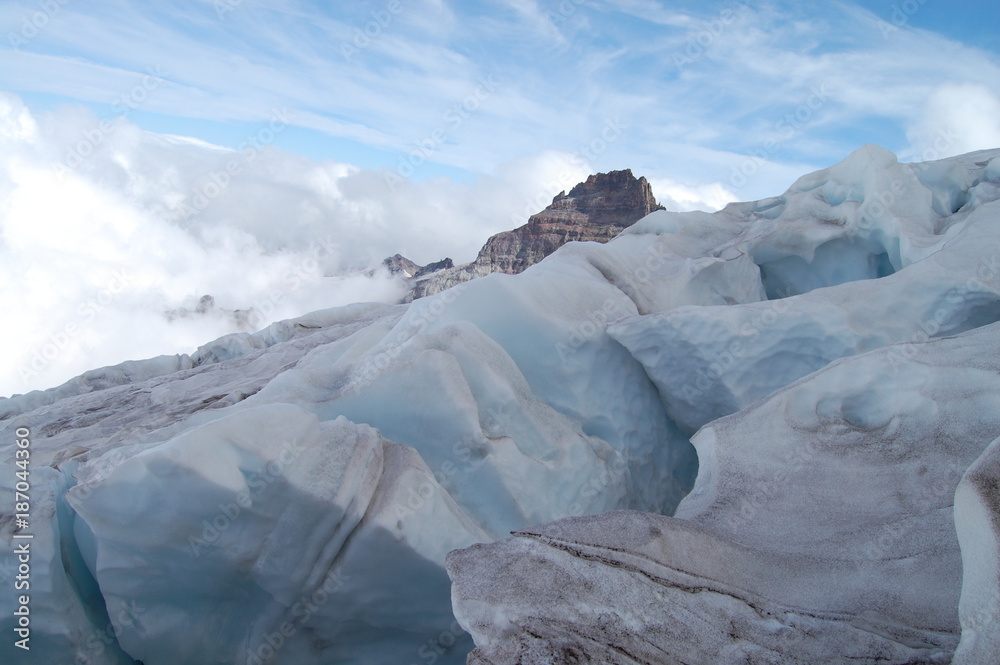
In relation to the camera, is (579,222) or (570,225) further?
(570,225)

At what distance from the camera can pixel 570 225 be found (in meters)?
46.1

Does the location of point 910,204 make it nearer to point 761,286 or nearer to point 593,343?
point 761,286

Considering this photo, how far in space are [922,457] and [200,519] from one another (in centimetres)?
482

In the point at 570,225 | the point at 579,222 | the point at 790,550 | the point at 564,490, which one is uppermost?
the point at 579,222

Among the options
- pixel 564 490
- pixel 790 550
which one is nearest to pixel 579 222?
pixel 564 490

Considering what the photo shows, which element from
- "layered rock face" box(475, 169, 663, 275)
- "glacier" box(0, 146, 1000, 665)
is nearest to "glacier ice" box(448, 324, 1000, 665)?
"glacier" box(0, 146, 1000, 665)

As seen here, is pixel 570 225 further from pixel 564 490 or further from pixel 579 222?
pixel 564 490

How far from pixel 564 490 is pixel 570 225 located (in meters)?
41.9

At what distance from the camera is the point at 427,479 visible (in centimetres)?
463

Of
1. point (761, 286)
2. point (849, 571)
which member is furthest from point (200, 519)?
point (761, 286)

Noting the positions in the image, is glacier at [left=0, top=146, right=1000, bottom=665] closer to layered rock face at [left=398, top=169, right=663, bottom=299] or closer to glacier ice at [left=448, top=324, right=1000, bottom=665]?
glacier ice at [left=448, top=324, right=1000, bottom=665]

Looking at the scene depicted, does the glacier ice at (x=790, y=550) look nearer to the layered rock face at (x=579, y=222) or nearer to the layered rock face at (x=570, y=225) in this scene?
the layered rock face at (x=570, y=225)

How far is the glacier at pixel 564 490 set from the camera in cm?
310

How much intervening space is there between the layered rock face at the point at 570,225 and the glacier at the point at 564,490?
1480 inches
